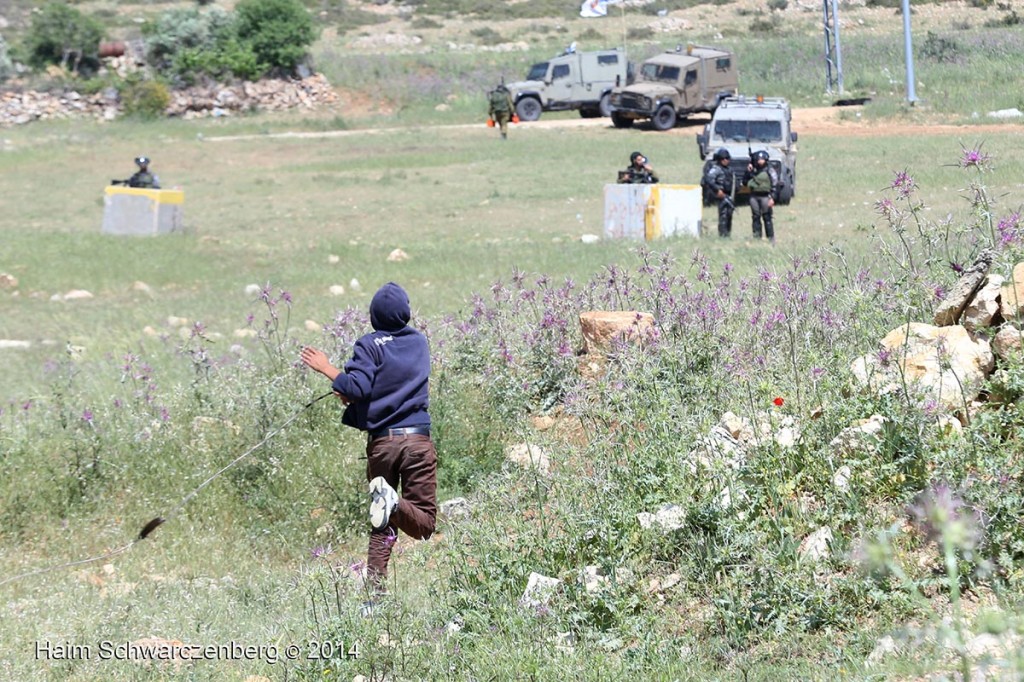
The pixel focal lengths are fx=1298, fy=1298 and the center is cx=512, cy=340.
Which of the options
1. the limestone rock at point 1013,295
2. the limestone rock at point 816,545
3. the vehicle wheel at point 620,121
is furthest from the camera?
the vehicle wheel at point 620,121

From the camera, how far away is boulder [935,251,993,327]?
5648 mm

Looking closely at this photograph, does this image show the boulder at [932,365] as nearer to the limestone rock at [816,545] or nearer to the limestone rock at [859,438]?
the limestone rock at [859,438]

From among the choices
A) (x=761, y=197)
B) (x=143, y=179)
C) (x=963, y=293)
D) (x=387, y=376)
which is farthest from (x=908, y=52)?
(x=387, y=376)

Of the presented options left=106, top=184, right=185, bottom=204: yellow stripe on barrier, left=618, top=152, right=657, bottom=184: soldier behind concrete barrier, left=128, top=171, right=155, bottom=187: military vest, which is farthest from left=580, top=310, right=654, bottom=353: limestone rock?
left=128, top=171, right=155, bottom=187: military vest

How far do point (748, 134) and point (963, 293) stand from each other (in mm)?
15915

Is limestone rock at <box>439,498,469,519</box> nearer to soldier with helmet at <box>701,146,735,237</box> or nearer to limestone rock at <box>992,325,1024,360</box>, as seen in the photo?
limestone rock at <box>992,325,1024,360</box>

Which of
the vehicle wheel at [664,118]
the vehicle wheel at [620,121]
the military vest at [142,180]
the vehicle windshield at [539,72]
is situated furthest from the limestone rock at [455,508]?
the vehicle windshield at [539,72]

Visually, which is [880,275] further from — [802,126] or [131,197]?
[802,126]

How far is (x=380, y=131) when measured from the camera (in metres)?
34.2

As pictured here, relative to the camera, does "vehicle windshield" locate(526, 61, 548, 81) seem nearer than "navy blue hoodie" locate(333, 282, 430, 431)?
No

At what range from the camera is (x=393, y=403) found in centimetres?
540

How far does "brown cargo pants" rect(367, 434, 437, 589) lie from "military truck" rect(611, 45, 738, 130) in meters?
26.6

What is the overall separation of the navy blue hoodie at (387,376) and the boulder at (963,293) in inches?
92.0

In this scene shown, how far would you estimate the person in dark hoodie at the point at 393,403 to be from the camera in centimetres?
537
